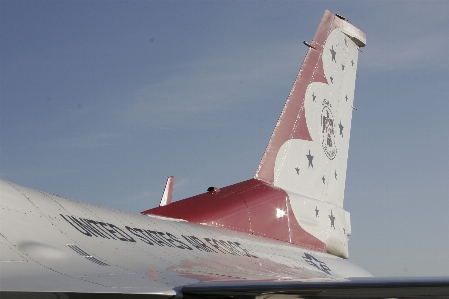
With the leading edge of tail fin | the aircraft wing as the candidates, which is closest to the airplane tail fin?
the leading edge of tail fin

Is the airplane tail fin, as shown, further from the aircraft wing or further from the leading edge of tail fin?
the aircraft wing

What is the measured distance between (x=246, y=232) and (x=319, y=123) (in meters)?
3.07

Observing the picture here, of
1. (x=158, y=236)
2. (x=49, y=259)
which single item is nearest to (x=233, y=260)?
(x=158, y=236)

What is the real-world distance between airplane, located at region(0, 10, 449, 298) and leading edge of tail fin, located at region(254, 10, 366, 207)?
22 millimetres

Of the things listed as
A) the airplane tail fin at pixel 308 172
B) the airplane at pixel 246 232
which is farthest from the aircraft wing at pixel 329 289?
→ the airplane tail fin at pixel 308 172

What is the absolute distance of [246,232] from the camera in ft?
27.2

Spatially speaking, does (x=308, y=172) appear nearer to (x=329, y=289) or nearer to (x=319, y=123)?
(x=319, y=123)

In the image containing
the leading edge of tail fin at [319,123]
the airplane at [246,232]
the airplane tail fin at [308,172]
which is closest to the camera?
the airplane at [246,232]

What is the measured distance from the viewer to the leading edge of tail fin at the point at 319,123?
9609mm

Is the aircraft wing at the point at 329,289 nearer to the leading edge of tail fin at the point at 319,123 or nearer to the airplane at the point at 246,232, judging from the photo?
the airplane at the point at 246,232

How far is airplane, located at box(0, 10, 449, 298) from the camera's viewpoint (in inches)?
150

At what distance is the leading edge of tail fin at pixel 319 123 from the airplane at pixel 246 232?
22mm

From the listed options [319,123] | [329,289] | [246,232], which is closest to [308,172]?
[319,123]

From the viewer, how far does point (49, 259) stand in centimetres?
384
